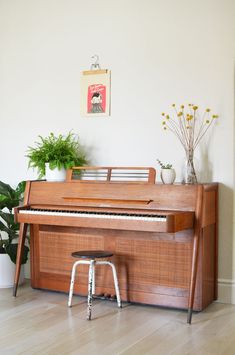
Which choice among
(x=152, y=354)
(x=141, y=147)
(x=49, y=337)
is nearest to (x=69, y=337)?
(x=49, y=337)

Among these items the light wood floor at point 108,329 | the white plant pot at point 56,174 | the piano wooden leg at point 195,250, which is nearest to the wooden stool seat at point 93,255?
the light wood floor at point 108,329

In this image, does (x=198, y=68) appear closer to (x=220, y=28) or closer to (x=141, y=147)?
(x=220, y=28)

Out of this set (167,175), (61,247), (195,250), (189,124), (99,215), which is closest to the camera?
(195,250)

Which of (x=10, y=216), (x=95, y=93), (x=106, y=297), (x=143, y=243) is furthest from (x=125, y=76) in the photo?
(x=106, y=297)

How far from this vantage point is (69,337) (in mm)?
3404

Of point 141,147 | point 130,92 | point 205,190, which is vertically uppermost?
point 130,92

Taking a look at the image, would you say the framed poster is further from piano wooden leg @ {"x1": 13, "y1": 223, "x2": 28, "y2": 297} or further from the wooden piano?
piano wooden leg @ {"x1": 13, "y1": 223, "x2": 28, "y2": 297}

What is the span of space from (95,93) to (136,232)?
141cm

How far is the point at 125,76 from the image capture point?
4.68 m

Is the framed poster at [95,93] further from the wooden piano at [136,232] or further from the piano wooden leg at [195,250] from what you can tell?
the piano wooden leg at [195,250]

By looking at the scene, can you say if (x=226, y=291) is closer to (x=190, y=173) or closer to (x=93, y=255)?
(x=190, y=173)

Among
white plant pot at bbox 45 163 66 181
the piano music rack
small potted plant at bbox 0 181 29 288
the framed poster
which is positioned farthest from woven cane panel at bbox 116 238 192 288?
the framed poster

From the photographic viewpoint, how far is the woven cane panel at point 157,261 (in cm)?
404

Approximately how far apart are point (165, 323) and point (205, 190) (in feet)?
3.35
